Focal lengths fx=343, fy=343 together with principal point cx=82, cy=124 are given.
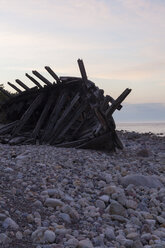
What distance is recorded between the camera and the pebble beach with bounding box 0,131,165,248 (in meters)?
3.99

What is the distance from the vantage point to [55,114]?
12.7m

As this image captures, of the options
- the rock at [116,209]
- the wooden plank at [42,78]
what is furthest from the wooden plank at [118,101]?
the rock at [116,209]

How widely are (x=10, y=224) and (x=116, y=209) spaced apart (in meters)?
1.70

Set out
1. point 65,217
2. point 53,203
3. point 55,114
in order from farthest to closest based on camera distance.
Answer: point 55,114 → point 53,203 → point 65,217

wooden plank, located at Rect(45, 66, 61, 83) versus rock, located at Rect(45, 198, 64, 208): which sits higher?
wooden plank, located at Rect(45, 66, 61, 83)

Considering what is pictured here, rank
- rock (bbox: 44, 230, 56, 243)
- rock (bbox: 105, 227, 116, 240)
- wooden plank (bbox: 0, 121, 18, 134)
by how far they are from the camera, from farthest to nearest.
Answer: wooden plank (bbox: 0, 121, 18, 134), rock (bbox: 105, 227, 116, 240), rock (bbox: 44, 230, 56, 243)

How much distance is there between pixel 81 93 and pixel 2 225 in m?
8.59

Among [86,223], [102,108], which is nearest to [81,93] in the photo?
[102,108]

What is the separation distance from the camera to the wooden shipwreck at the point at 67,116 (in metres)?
11.3

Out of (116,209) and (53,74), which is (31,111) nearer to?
(53,74)

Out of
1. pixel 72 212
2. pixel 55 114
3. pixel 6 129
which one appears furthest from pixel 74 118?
pixel 72 212

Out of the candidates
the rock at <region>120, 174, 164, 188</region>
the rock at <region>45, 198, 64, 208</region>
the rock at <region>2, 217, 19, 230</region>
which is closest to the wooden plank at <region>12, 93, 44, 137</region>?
the rock at <region>120, 174, 164, 188</region>

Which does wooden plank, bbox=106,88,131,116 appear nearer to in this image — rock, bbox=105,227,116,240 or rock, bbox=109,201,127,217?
rock, bbox=109,201,127,217

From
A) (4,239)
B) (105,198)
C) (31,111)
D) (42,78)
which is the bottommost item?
(4,239)
